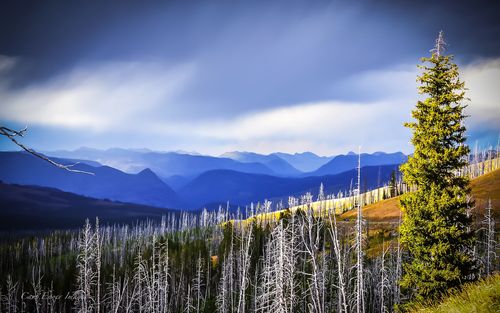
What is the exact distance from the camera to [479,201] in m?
121

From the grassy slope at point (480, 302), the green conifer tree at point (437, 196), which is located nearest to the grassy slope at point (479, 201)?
the green conifer tree at point (437, 196)

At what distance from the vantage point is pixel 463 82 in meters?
24.5

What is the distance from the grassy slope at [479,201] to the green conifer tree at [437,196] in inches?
4256

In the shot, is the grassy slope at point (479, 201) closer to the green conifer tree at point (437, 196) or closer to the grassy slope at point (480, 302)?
the green conifer tree at point (437, 196)

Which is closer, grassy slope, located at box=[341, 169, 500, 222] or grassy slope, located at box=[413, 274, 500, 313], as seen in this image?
grassy slope, located at box=[413, 274, 500, 313]

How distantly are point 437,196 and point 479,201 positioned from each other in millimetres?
118950

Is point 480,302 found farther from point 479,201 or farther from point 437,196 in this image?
point 479,201

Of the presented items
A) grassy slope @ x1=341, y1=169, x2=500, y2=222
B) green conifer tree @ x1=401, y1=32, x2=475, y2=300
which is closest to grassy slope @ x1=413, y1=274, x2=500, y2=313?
green conifer tree @ x1=401, y1=32, x2=475, y2=300

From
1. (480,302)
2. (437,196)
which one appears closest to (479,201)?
(437,196)

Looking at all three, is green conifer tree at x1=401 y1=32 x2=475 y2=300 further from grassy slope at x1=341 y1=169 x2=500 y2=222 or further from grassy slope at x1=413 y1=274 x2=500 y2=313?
grassy slope at x1=341 y1=169 x2=500 y2=222

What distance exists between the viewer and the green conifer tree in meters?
22.0

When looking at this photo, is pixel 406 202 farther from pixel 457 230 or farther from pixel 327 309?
pixel 327 309

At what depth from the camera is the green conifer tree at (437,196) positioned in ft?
72.1

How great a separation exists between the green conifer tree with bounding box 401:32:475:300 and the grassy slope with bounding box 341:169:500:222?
355 ft
